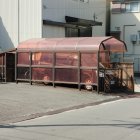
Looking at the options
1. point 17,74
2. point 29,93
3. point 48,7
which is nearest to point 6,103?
point 29,93

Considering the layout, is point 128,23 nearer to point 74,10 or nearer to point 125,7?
point 125,7

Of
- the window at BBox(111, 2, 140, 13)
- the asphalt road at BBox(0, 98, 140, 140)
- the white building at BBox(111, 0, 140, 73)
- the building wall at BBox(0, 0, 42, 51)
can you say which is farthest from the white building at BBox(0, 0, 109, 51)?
the asphalt road at BBox(0, 98, 140, 140)

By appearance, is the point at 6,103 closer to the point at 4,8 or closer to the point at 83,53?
the point at 83,53

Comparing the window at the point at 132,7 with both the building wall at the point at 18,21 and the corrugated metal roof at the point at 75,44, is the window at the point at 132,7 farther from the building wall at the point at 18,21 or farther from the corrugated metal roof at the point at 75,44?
the corrugated metal roof at the point at 75,44

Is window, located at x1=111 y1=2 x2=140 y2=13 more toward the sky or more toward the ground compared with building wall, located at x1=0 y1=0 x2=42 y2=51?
more toward the sky

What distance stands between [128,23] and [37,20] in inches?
555

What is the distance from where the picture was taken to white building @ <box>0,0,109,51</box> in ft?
96.3

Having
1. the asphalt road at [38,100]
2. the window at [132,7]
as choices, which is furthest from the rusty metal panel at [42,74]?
the window at [132,7]

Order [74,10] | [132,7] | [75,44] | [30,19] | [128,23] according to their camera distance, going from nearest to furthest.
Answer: [75,44] < [30,19] < [74,10] < [128,23] < [132,7]

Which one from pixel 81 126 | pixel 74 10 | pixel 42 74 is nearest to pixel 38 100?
pixel 81 126

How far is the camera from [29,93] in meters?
20.2

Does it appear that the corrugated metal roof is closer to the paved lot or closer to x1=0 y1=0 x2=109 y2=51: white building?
the paved lot

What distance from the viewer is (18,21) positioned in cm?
3038

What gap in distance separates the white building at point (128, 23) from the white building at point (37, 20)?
7615 millimetres
